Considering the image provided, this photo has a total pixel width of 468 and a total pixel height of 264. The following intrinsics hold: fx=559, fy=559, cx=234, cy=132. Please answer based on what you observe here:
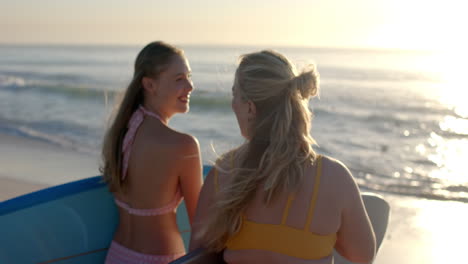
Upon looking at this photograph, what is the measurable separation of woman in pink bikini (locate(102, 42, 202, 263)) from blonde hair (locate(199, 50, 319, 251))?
1.95 feet

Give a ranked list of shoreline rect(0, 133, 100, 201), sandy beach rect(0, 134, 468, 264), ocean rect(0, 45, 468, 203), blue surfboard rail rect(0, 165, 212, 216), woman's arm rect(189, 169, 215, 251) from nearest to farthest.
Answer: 1. woman's arm rect(189, 169, 215, 251)
2. blue surfboard rail rect(0, 165, 212, 216)
3. sandy beach rect(0, 134, 468, 264)
4. shoreline rect(0, 133, 100, 201)
5. ocean rect(0, 45, 468, 203)

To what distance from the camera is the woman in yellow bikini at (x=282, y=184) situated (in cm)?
173

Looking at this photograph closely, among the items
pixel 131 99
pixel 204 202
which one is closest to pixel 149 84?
pixel 131 99

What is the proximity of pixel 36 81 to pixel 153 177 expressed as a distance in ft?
66.7

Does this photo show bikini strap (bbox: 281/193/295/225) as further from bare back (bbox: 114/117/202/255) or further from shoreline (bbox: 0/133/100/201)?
shoreline (bbox: 0/133/100/201)

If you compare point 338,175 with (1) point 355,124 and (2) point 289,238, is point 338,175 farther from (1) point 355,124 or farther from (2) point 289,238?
(1) point 355,124

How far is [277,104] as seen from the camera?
1.77 m

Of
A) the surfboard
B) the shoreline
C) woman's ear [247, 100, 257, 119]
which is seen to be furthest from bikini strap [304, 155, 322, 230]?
the shoreline

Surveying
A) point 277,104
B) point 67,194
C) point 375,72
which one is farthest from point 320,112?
point 375,72

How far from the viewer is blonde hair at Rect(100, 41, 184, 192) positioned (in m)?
2.45

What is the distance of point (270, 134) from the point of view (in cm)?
176

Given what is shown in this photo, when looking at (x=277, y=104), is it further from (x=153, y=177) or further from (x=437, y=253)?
(x=437, y=253)

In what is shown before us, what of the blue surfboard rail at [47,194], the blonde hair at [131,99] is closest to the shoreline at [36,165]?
the blue surfboard rail at [47,194]

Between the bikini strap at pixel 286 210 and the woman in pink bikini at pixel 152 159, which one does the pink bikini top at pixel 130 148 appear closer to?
the woman in pink bikini at pixel 152 159
